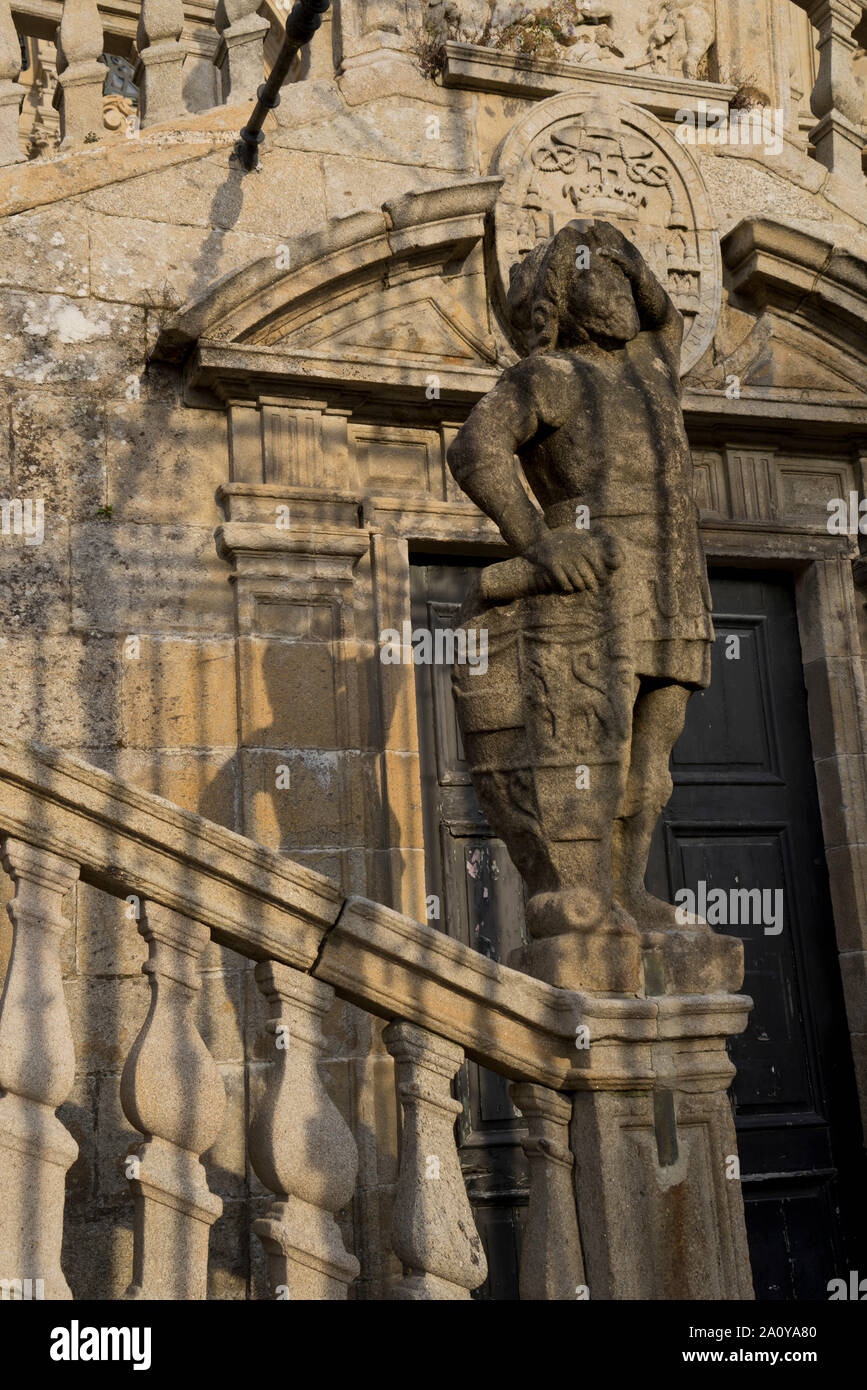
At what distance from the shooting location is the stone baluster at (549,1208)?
125 inches

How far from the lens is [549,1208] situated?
10.6ft

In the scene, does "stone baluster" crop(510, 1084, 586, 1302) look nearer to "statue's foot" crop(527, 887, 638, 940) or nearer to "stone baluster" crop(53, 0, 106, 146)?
"statue's foot" crop(527, 887, 638, 940)

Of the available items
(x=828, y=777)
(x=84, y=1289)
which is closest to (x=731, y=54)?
(x=828, y=777)

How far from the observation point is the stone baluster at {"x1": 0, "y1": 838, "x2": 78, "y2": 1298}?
2.64m

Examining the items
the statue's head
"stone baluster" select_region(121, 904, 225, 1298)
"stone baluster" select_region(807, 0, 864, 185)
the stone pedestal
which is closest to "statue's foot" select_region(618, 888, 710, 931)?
the stone pedestal

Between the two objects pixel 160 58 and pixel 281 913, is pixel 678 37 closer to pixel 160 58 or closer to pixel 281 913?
pixel 160 58

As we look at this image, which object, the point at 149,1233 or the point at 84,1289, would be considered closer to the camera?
the point at 149,1233

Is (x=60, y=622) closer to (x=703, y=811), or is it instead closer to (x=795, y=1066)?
(x=703, y=811)

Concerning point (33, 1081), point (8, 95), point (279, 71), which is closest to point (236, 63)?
point (279, 71)

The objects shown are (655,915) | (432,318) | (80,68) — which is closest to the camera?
(655,915)

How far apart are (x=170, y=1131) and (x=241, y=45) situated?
4.91m
